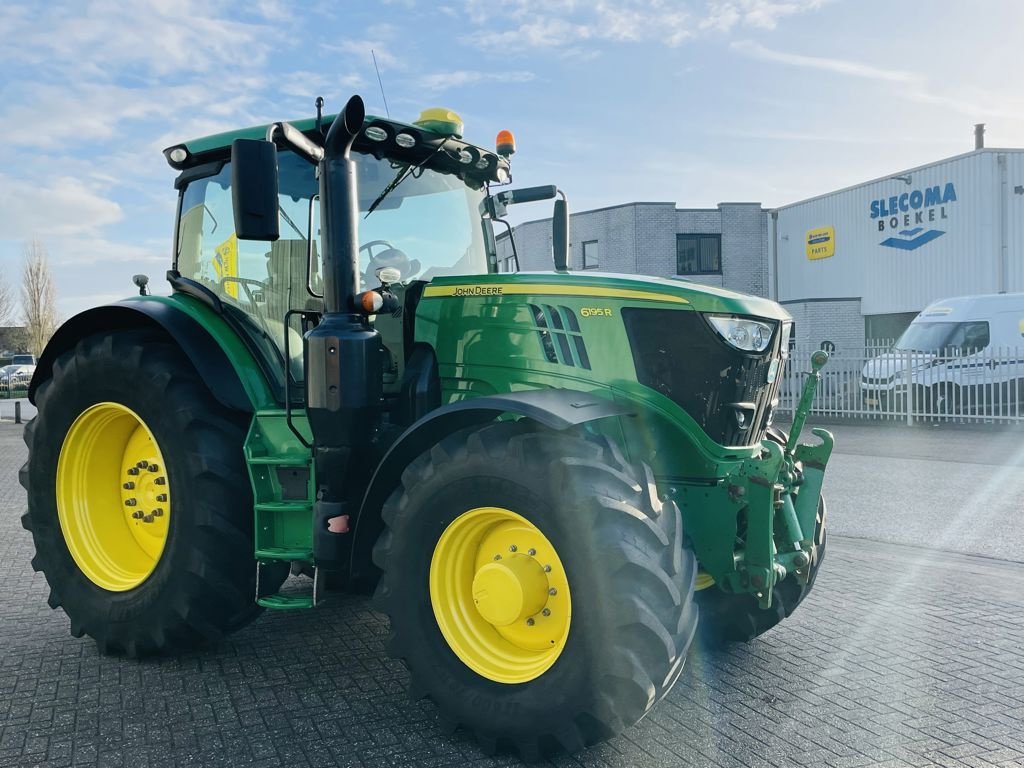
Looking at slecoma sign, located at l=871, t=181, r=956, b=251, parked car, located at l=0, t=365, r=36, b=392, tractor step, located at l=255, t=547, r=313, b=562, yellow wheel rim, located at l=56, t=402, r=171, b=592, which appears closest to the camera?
tractor step, located at l=255, t=547, r=313, b=562

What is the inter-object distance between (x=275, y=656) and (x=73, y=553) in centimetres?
121

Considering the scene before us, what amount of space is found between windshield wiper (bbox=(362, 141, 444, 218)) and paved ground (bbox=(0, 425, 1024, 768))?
7.02 feet

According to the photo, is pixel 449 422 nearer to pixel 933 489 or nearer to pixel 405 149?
pixel 405 149

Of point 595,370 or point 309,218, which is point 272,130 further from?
point 595,370

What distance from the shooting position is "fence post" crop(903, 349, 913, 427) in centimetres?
1584

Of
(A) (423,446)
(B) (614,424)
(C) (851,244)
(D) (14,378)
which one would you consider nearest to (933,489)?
(B) (614,424)

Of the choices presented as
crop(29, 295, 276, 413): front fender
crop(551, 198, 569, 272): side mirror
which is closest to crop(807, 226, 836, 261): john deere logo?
crop(551, 198, 569, 272): side mirror

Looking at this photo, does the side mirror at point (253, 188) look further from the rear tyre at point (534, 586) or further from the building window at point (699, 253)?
the building window at point (699, 253)

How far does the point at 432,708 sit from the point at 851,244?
2815 centimetres

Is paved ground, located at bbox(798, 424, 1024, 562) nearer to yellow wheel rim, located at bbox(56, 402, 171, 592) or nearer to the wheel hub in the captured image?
the wheel hub

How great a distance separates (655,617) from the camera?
9.56ft

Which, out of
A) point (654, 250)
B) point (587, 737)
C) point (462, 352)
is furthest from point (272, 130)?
point (654, 250)

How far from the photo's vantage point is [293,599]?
149 inches

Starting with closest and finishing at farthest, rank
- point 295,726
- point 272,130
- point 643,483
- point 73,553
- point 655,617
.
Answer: point 655,617 → point 643,483 → point 295,726 → point 272,130 → point 73,553
